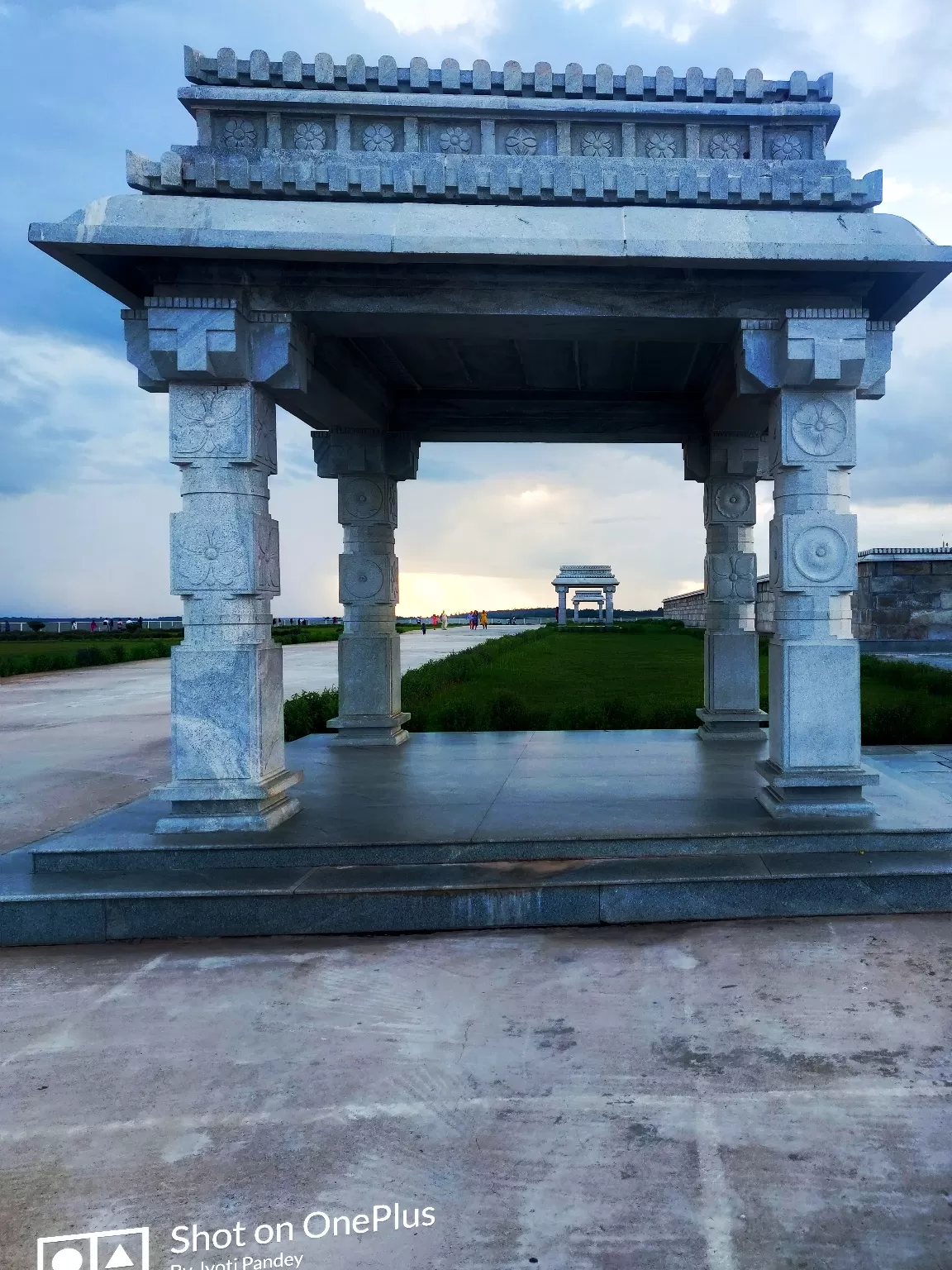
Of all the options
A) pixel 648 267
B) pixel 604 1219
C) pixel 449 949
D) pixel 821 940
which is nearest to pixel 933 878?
pixel 821 940

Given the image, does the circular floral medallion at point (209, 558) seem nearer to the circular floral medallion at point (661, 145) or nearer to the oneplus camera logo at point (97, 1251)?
the oneplus camera logo at point (97, 1251)

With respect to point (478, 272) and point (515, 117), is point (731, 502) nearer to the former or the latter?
point (515, 117)

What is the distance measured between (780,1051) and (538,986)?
109 centimetres

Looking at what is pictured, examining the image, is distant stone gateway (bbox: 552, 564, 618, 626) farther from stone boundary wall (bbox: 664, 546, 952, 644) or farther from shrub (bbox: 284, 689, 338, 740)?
shrub (bbox: 284, 689, 338, 740)

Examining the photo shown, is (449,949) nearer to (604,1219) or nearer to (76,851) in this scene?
(604,1219)

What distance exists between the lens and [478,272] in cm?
502

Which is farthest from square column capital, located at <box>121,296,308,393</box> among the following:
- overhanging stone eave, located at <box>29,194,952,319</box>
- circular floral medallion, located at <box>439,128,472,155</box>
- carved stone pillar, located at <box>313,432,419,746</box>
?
carved stone pillar, located at <box>313,432,419,746</box>

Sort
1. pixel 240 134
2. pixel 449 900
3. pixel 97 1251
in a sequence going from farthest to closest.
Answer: pixel 240 134 < pixel 449 900 < pixel 97 1251

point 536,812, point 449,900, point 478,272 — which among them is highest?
point 478,272

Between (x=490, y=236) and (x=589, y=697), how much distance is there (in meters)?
8.42

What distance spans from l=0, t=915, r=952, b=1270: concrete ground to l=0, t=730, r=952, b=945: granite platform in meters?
0.22

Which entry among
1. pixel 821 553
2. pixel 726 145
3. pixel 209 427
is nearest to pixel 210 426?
pixel 209 427

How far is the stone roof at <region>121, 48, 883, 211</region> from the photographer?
531 centimetres

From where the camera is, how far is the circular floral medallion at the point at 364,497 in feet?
27.0
